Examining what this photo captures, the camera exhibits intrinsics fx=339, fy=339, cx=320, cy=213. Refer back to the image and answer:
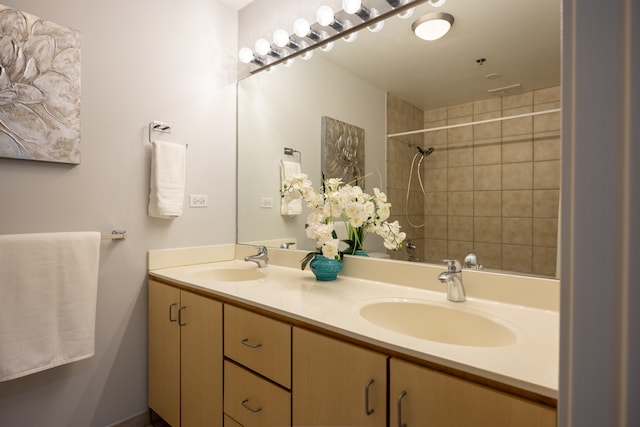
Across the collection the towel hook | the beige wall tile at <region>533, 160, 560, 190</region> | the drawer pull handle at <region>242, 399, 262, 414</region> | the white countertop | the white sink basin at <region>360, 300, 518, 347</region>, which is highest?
the towel hook

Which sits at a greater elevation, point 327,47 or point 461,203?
point 327,47

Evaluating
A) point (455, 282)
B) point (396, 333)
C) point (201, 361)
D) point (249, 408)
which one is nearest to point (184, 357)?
point (201, 361)

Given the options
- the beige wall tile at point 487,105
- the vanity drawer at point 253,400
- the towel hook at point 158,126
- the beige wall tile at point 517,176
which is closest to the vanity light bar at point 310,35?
the beige wall tile at point 487,105

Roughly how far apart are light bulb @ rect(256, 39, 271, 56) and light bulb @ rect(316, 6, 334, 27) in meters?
0.40

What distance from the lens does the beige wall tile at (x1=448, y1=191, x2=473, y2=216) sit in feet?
4.15

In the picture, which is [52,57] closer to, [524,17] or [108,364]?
[108,364]

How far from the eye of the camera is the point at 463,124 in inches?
50.1

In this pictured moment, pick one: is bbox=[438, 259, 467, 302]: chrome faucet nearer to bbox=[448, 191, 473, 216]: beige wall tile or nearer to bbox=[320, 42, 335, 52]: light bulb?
bbox=[448, 191, 473, 216]: beige wall tile

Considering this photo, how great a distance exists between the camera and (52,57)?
54.4 inches

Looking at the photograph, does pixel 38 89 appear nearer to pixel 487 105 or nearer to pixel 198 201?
pixel 198 201

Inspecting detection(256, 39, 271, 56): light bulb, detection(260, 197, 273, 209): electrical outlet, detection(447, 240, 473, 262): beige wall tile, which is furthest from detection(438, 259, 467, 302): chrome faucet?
detection(256, 39, 271, 56): light bulb

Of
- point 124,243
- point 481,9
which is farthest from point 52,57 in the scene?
point 481,9

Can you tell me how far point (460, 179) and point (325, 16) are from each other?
1.04 m

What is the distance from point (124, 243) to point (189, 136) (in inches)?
25.8
